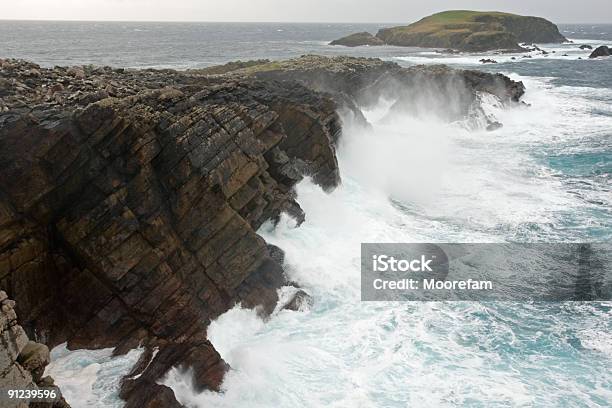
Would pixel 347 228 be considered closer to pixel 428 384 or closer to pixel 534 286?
pixel 534 286

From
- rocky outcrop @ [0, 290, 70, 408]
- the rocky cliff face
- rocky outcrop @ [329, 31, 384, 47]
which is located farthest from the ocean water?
rocky outcrop @ [329, 31, 384, 47]

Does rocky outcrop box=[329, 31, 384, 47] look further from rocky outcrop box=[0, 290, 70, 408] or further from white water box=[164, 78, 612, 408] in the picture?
rocky outcrop box=[0, 290, 70, 408]

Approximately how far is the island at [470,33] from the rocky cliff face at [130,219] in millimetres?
133159

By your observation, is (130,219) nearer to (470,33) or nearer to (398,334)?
(398,334)

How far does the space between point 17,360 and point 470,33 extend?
158900 mm

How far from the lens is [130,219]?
1864cm

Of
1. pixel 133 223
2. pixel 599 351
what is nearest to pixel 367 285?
pixel 599 351

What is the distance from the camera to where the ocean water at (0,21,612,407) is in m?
17.5

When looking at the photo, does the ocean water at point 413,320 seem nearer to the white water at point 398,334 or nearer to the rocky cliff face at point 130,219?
the white water at point 398,334
